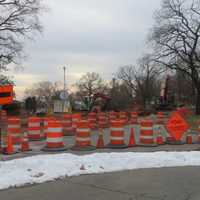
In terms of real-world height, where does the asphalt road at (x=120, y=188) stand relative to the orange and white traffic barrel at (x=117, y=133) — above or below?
below

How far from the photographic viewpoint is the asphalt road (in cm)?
679

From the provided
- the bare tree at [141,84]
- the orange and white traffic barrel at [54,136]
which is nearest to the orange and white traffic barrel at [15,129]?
the orange and white traffic barrel at [54,136]

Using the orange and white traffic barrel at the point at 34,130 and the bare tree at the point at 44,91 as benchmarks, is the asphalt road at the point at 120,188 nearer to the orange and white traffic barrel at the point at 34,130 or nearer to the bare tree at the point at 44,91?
the orange and white traffic barrel at the point at 34,130

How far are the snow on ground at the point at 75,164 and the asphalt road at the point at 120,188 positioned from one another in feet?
1.44

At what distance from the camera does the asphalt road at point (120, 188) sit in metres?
6.79

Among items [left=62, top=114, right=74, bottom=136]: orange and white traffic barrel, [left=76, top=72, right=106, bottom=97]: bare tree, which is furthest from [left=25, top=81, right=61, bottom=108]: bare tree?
[left=62, top=114, right=74, bottom=136]: orange and white traffic barrel

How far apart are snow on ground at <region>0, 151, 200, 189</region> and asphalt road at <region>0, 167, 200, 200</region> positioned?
44 centimetres

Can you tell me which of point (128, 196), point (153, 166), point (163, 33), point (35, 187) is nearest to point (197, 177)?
point (153, 166)

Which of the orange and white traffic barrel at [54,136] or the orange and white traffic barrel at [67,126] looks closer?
the orange and white traffic barrel at [54,136]

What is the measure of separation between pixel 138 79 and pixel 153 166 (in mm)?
93047

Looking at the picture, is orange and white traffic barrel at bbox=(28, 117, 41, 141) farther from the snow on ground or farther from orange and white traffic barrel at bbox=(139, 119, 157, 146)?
the snow on ground

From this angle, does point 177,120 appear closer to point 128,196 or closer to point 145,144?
point 145,144

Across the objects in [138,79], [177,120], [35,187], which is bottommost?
[35,187]

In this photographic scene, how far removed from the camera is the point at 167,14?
47.0 m
